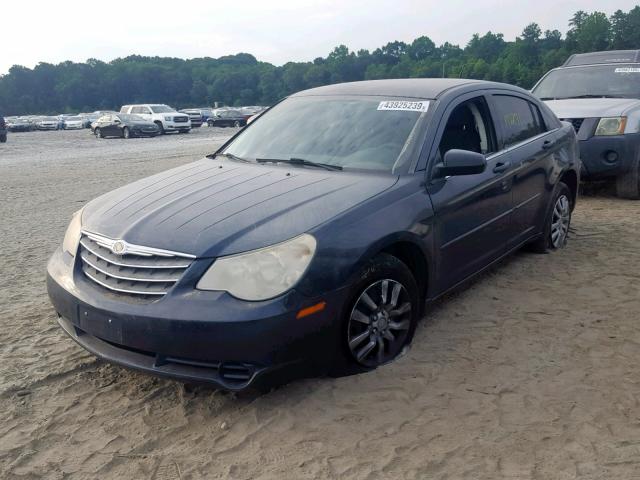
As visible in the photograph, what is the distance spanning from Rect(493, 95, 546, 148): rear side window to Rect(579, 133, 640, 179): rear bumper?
2.72 meters

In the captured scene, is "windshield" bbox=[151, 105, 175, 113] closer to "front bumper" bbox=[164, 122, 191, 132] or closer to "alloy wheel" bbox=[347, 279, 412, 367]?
"front bumper" bbox=[164, 122, 191, 132]

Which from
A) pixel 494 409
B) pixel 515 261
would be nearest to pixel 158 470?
pixel 494 409

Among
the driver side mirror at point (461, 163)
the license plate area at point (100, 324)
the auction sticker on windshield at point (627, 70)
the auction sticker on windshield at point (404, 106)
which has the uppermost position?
the auction sticker on windshield at point (627, 70)

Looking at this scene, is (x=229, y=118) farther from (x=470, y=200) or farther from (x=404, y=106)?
(x=470, y=200)

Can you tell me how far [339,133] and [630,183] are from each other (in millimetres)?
5334

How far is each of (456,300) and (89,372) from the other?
8.40 feet

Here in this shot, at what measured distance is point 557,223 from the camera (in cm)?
568

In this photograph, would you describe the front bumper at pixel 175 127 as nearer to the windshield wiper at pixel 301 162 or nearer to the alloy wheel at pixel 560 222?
the alloy wheel at pixel 560 222

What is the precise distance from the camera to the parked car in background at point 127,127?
31734 mm

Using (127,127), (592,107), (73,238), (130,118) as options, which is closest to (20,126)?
(130,118)

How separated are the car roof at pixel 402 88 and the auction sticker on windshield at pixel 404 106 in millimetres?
94

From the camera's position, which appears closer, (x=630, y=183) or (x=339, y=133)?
(x=339, y=133)

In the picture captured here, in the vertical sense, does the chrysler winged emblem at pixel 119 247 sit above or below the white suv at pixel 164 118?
below

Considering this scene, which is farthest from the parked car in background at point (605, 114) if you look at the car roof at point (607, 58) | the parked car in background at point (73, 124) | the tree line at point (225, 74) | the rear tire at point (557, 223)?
the tree line at point (225, 74)
